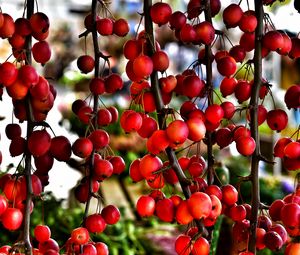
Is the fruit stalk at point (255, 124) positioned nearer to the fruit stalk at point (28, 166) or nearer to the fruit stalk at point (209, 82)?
the fruit stalk at point (209, 82)

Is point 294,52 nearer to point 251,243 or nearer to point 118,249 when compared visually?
point 251,243

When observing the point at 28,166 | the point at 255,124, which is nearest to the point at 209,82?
the point at 255,124

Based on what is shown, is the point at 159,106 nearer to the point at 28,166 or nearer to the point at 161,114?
the point at 161,114

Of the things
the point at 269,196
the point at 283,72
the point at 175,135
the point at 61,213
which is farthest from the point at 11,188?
the point at 283,72

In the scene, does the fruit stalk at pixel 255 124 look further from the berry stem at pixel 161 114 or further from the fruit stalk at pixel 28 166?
the fruit stalk at pixel 28 166

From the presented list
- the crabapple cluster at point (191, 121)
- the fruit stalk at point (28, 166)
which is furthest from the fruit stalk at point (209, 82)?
the fruit stalk at point (28, 166)

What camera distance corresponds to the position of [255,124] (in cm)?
57

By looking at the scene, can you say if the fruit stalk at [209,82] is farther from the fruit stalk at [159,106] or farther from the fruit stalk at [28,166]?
the fruit stalk at [28,166]

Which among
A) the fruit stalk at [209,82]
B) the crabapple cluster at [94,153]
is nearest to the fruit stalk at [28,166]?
the crabapple cluster at [94,153]

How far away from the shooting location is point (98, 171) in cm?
60

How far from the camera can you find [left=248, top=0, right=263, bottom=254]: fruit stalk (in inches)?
21.9

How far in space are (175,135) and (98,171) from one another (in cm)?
13

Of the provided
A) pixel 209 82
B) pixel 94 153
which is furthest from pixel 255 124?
pixel 94 153

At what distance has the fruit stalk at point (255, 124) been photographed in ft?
1.82
